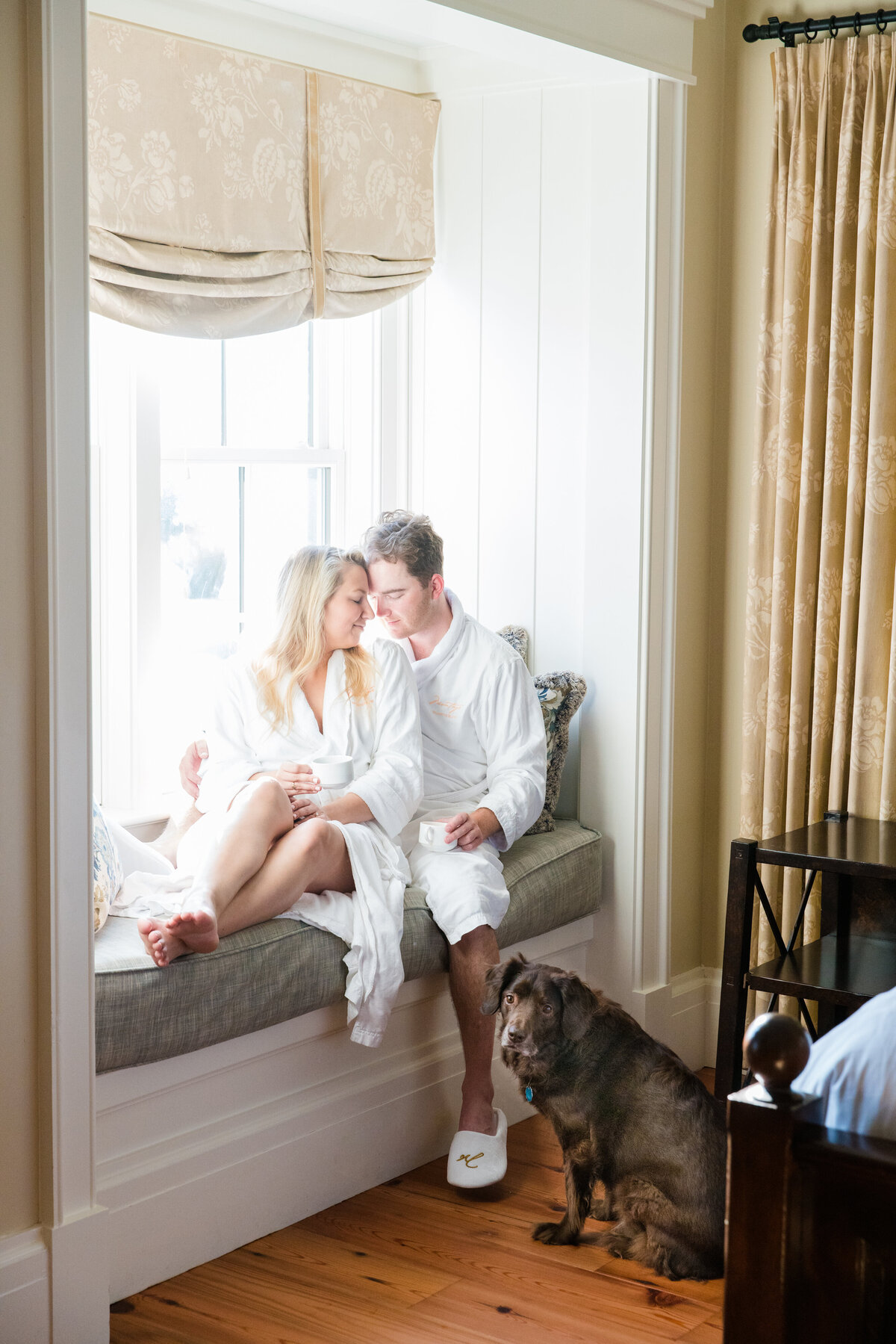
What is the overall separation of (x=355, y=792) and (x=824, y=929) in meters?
1.16

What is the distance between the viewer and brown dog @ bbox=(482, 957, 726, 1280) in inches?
92.1

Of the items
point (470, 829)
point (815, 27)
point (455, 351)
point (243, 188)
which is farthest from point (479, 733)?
point (815, 27)

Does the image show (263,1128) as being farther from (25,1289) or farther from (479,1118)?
(25,1289)

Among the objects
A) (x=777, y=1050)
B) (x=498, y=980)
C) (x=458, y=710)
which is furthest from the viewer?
(x=458, y=710)

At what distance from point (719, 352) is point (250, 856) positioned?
1.78 metres

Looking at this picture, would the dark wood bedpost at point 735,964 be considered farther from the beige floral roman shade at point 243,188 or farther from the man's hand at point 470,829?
the beige floral roman shade at point 243,188

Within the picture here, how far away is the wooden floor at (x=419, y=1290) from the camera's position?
2188 millimetres

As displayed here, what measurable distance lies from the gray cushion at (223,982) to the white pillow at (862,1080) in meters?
1.12

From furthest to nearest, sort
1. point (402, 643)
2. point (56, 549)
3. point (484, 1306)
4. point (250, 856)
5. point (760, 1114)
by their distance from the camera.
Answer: point (402, 643) → point (250, 856) → point (484, 1306) → point (56, 549) → point (760, 1114)

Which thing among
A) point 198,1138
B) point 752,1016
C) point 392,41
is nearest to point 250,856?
point 198,1138

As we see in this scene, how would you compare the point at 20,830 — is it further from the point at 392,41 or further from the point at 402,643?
the point at 392,41

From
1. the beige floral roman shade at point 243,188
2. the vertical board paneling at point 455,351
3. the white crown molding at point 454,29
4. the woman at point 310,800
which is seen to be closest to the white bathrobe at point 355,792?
the woman at point 310,800

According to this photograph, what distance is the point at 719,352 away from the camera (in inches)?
131

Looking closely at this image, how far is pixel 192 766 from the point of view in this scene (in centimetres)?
A: 298
